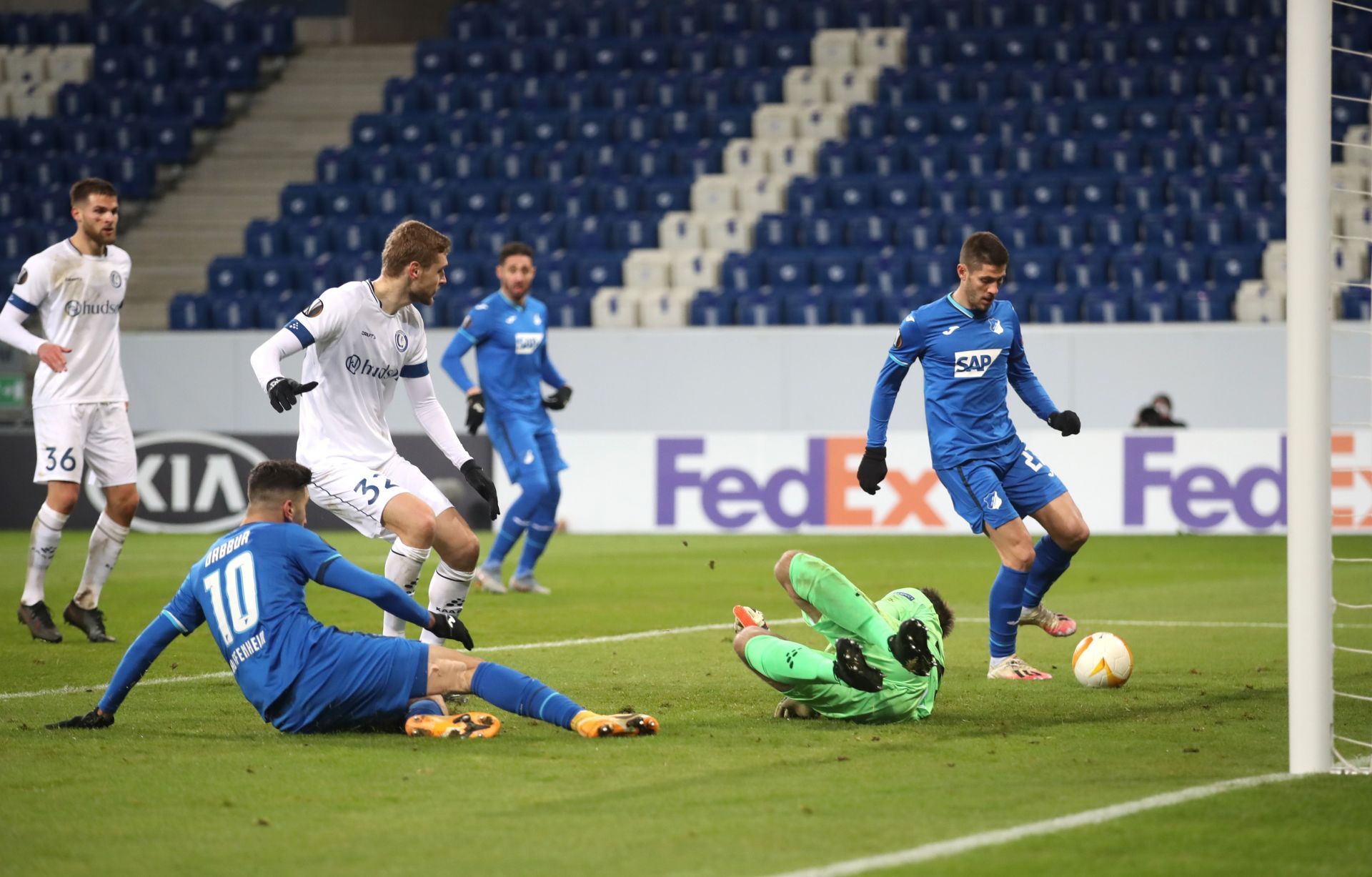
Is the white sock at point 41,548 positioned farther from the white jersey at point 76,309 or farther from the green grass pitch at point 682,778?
the white jersey at point 76,309

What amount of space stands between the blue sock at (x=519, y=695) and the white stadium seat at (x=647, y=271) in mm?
16697

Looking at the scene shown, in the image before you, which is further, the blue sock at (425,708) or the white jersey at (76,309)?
the white jersey at (76,309)

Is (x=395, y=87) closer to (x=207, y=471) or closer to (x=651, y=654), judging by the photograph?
(x=207, y=471)

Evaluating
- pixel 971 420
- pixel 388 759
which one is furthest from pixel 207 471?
pixel 388 759

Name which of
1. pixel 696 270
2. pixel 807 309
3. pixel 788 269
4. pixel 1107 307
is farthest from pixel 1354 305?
pixel 696 270

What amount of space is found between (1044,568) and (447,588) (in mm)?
2923

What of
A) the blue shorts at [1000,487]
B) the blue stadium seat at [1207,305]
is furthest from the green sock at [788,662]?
the blue stadium seat at [1207,305]

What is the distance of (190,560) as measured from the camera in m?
14.7

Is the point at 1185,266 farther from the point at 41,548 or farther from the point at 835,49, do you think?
the point at 41,548

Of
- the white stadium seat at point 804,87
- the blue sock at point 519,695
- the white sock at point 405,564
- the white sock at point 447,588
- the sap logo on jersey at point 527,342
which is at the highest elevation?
the white stadium seat at point 804,87

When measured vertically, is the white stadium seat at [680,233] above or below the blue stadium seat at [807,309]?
above

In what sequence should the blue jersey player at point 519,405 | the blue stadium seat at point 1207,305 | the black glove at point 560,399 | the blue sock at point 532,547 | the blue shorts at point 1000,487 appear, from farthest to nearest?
the blue stadium seat at point 1207,305 < the black glove at point 560,399 < the blue sock at point 532,547 < the blue jersey player at point 519,405 < the blue shorts at point 1000,487

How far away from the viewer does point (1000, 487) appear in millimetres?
7887

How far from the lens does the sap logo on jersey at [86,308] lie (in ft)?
30.4
